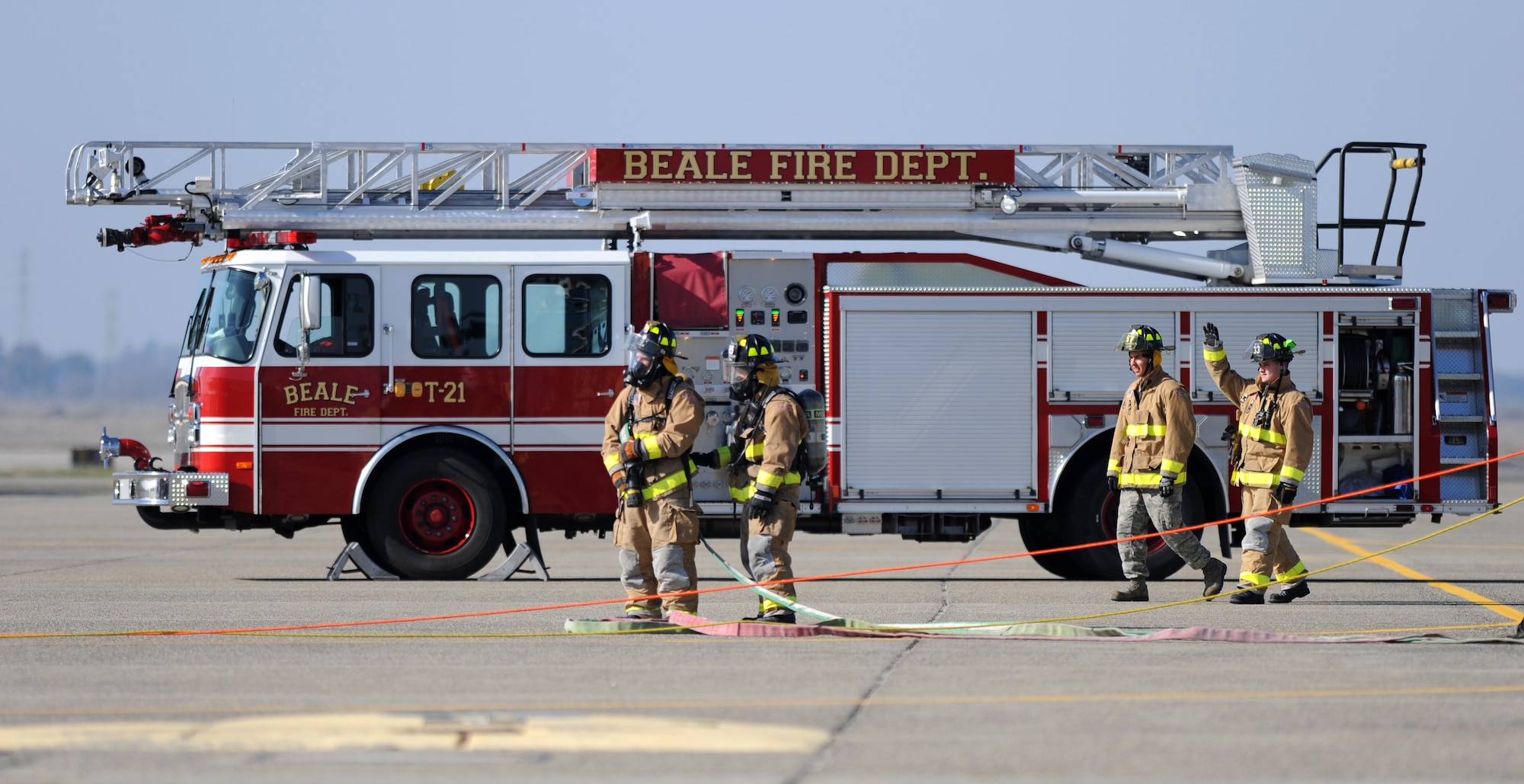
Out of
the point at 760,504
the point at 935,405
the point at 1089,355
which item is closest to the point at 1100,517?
the point at 1089,355

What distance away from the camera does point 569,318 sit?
13.7 metres

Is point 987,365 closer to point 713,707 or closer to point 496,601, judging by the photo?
point 496,601

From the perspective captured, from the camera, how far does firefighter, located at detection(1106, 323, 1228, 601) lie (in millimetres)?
11875

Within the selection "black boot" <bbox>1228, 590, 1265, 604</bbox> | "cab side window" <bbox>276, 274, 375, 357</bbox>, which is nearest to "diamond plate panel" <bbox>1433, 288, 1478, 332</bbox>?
"black boot" <bbox>1228, 590, 1265, 604</bbox>

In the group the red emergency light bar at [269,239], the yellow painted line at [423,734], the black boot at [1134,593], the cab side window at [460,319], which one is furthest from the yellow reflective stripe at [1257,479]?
the red emergency light bar at [269,239]

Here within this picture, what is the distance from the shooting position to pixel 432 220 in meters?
13.9

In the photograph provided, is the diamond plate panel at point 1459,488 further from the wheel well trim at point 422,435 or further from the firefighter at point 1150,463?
the wheel well trim at point 422,435

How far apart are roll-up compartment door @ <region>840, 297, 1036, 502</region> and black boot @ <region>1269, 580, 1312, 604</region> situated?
2.29 metres

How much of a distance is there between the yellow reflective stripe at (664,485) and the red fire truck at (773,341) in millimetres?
3504

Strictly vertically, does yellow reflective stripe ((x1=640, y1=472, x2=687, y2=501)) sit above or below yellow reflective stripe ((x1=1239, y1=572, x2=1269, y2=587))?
above

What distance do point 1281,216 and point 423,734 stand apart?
30.8 feet

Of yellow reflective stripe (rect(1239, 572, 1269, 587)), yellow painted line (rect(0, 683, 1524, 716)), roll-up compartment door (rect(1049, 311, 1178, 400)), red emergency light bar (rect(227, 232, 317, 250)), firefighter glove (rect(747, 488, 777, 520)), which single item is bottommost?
yellow painted line (rect(0, 683, 1524, 716))

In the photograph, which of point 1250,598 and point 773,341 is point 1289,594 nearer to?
point 1250,598

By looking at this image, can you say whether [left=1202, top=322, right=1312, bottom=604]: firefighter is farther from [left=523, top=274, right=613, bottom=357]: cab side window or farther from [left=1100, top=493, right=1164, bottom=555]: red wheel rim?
[left=523, top=274, right=613, bottom=357]: cab side window
